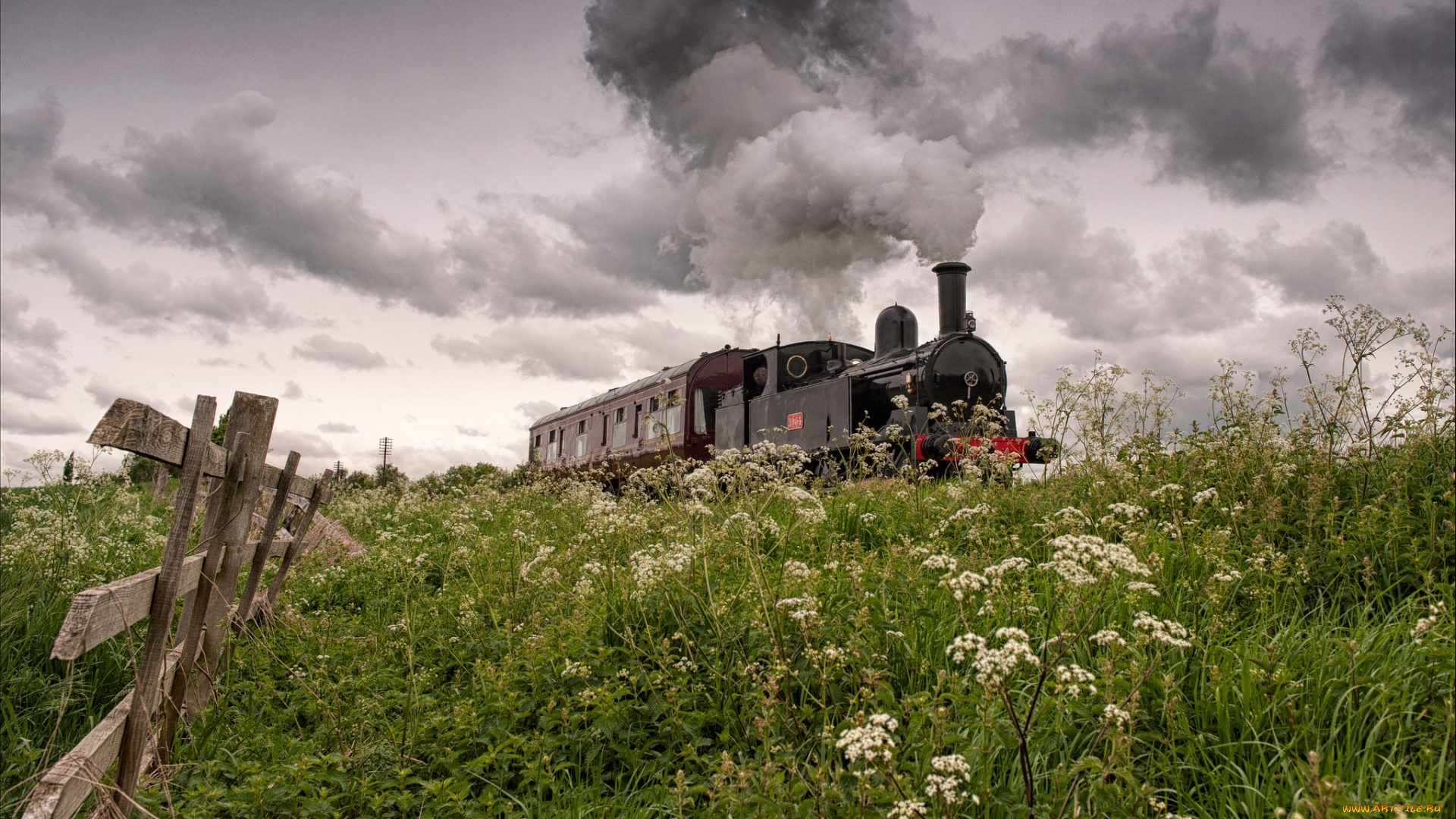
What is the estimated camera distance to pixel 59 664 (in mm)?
4605

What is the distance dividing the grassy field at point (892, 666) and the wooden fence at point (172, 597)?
258mm


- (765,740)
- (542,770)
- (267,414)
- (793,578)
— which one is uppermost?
(267,414)

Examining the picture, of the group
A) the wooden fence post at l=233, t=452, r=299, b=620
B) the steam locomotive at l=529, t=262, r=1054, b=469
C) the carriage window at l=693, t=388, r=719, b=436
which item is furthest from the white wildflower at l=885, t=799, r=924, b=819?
the carriage window at l=693, t=388, r=719, b=436

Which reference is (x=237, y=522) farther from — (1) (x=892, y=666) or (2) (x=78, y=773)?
(1) (x=892, y=666)

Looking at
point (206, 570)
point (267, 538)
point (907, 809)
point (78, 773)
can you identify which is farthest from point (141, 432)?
point (907, 809)

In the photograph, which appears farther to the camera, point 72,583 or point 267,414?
point 72,583

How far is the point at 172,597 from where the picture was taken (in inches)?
115

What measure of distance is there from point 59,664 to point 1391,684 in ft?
22.3

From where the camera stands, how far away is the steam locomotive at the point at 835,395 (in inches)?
407

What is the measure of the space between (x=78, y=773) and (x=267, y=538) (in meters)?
2.30

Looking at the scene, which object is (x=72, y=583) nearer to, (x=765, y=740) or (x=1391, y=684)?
(x=765, y=740)

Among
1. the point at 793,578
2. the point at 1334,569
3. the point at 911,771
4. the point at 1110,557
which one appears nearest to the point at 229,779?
the point at 793,578

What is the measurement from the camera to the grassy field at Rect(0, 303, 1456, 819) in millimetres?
2434

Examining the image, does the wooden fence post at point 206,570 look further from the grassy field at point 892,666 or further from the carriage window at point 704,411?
the carriage window at point 704,411
